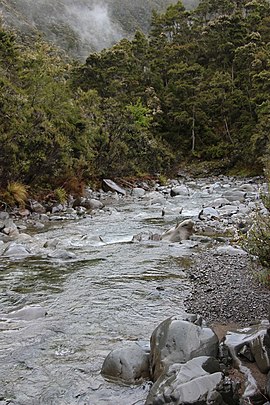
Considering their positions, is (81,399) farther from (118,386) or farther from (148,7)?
(148,7)

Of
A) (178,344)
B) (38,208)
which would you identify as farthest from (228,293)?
(38,208)

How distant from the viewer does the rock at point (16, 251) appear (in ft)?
32.5

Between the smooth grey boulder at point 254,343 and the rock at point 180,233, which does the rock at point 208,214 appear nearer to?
the rock at point 180,233

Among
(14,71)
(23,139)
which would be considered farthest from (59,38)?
(23,139)

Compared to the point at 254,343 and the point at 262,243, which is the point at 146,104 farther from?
the point at 254,343

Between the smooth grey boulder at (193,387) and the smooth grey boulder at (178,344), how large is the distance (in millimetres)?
255

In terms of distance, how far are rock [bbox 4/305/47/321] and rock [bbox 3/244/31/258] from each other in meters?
3.52

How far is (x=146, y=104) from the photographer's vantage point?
146ft

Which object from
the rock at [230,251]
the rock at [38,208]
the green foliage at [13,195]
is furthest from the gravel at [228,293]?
the green foliage at [13,195]

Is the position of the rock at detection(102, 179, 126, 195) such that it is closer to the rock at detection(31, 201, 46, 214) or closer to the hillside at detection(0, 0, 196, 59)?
the rock at detection(31, 201, 46, 214)

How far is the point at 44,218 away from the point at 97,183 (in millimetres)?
9955

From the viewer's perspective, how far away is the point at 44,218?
51.3 ft

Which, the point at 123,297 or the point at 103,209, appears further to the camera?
the point at 103,209

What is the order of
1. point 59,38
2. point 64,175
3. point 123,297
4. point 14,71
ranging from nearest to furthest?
point 123,297 < point 64,175 < point 14,71 < point 59,38
